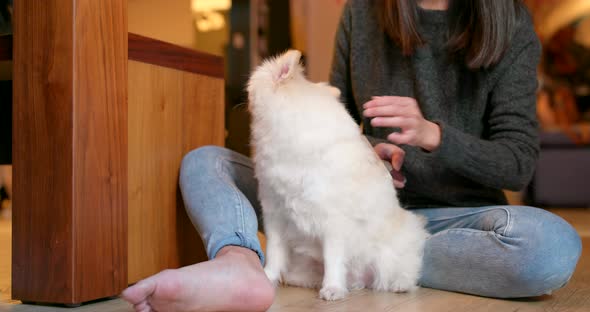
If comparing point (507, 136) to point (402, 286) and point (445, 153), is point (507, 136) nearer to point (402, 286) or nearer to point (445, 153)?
point (445, 153)

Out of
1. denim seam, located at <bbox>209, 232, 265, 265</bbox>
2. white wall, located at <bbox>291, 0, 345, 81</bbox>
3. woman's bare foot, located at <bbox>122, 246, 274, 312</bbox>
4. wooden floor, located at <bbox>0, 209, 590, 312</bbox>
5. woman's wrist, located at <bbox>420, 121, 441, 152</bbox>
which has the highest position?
white wall, located at <bbox>291, 0, 345, 81</bbox>

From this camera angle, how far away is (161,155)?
132 cm

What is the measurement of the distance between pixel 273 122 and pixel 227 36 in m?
3.21

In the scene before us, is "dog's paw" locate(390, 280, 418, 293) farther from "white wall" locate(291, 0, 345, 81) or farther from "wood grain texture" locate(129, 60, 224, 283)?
"white wall" locate(291, 0, 345, 81)

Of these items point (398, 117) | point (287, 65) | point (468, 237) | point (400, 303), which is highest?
point (287, 65)

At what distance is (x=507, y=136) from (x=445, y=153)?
8.3 inches

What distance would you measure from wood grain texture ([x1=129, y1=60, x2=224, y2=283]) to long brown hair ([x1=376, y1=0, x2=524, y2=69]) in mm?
463

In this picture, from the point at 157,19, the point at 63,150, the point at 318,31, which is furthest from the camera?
the point at 318,31

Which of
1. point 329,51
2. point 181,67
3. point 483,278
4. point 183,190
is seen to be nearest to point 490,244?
point 483,278

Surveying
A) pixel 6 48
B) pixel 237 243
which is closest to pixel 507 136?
pixel 237 243

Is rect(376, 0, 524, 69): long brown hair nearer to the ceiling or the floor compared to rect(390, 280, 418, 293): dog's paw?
nearer to the ceiling

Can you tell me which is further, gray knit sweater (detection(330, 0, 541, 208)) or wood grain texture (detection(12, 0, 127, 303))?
gray knit sweater (detection(330, 0, 541, 208))

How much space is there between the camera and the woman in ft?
3.65

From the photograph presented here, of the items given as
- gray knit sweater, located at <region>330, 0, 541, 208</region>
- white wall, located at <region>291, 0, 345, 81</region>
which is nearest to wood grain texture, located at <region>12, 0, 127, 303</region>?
gray knit sweater, located at <region>330, 0, 541, 208</region>
